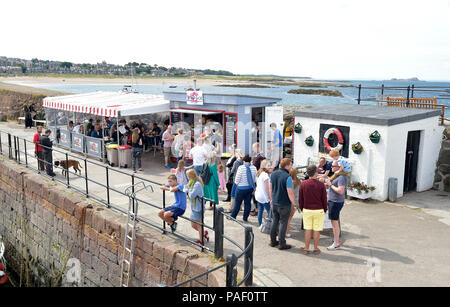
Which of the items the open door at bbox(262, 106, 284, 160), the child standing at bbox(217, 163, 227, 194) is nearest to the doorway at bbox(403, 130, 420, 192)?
the open door at bbox(262, 106, 284, 160)

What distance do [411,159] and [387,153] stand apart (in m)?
1.43

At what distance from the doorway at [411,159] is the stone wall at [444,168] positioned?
2.53 ft

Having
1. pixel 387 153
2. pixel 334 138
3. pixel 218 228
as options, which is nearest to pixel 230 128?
pixel 334 138

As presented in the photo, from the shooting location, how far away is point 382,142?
1014 cm

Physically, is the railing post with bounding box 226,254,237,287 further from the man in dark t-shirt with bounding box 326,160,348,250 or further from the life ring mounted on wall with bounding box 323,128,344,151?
the life ring mounted on wall with bounding box 323,128,344,151

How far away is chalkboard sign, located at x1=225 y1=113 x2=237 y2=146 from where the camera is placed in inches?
541

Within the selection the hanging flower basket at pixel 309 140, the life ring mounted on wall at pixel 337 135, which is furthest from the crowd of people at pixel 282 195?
the hanging flower basket at pixel 309 140

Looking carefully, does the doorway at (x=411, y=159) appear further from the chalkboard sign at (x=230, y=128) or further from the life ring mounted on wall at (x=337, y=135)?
the chalkboard sign at (x=230, y=128)

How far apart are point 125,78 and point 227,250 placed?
12480cm

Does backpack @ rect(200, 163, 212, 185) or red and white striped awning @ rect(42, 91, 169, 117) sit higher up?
red and white striped awning @ rect(42, 91, 169, 117)

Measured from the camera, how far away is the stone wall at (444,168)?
1141 cm

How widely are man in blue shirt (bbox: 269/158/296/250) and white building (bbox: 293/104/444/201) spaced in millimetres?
3843
